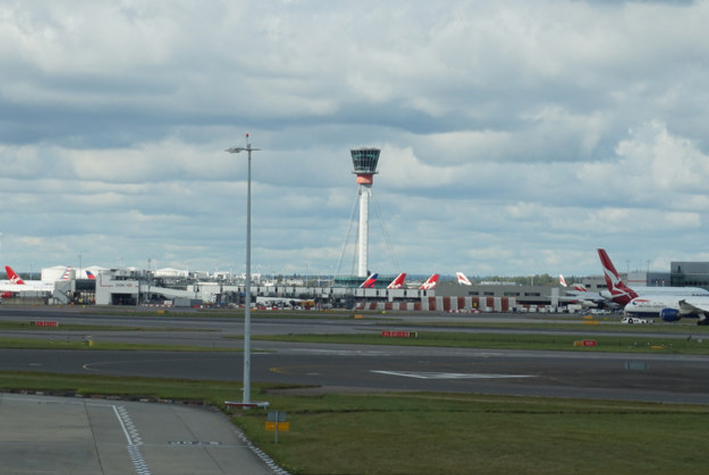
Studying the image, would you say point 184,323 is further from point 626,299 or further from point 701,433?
point 701,433

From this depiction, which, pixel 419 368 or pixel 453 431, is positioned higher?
pixel 419 368

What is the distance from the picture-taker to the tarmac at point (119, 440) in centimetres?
3241

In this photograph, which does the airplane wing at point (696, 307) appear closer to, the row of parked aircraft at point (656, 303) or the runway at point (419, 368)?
the row of parked aircraft at point (656, 303)

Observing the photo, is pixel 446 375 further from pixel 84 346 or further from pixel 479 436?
pixel 84 346

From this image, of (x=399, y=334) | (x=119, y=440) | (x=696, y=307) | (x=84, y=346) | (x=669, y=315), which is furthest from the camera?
(x=669, y=315)

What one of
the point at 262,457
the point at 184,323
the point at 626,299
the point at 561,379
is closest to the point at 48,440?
→ the point at 262,457

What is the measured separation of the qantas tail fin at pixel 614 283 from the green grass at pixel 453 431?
445ft

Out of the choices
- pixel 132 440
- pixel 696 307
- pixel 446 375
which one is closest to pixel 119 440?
pixel 132 440

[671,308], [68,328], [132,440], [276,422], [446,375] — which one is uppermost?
[671,308]

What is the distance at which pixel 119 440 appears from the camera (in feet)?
124

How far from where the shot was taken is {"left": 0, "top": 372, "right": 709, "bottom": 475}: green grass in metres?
34.4

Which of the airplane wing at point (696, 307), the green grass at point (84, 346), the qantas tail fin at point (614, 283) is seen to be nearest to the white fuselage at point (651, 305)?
the airplane wing at point (696, 307)

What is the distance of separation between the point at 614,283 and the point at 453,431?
15321cm

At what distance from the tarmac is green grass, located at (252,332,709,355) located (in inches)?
2317
